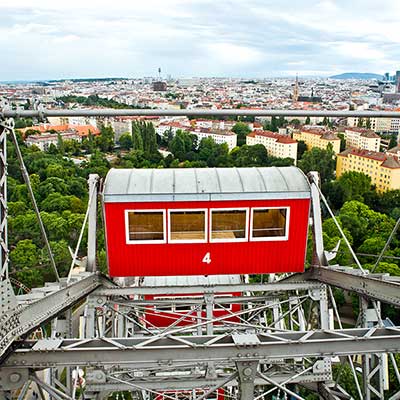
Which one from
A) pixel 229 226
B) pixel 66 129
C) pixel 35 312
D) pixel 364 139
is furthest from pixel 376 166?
pixel 35 312

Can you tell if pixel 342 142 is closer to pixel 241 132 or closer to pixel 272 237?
pixel 241 132

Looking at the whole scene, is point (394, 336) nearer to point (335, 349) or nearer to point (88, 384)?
point (335, 349)

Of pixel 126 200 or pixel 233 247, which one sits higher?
pixel 126 200

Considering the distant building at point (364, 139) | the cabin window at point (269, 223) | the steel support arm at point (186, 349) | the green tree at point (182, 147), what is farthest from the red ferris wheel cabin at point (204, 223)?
the distant building at point (364, 139)

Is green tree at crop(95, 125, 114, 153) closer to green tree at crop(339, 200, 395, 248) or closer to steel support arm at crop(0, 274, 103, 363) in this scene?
green tree at crop(339, 200, 395, 248)

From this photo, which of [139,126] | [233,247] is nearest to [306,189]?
Answer: [233,247]

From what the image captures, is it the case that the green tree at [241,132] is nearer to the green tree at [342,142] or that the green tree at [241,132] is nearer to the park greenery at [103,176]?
the park greenery at [103,176]

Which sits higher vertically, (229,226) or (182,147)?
(229,226)
